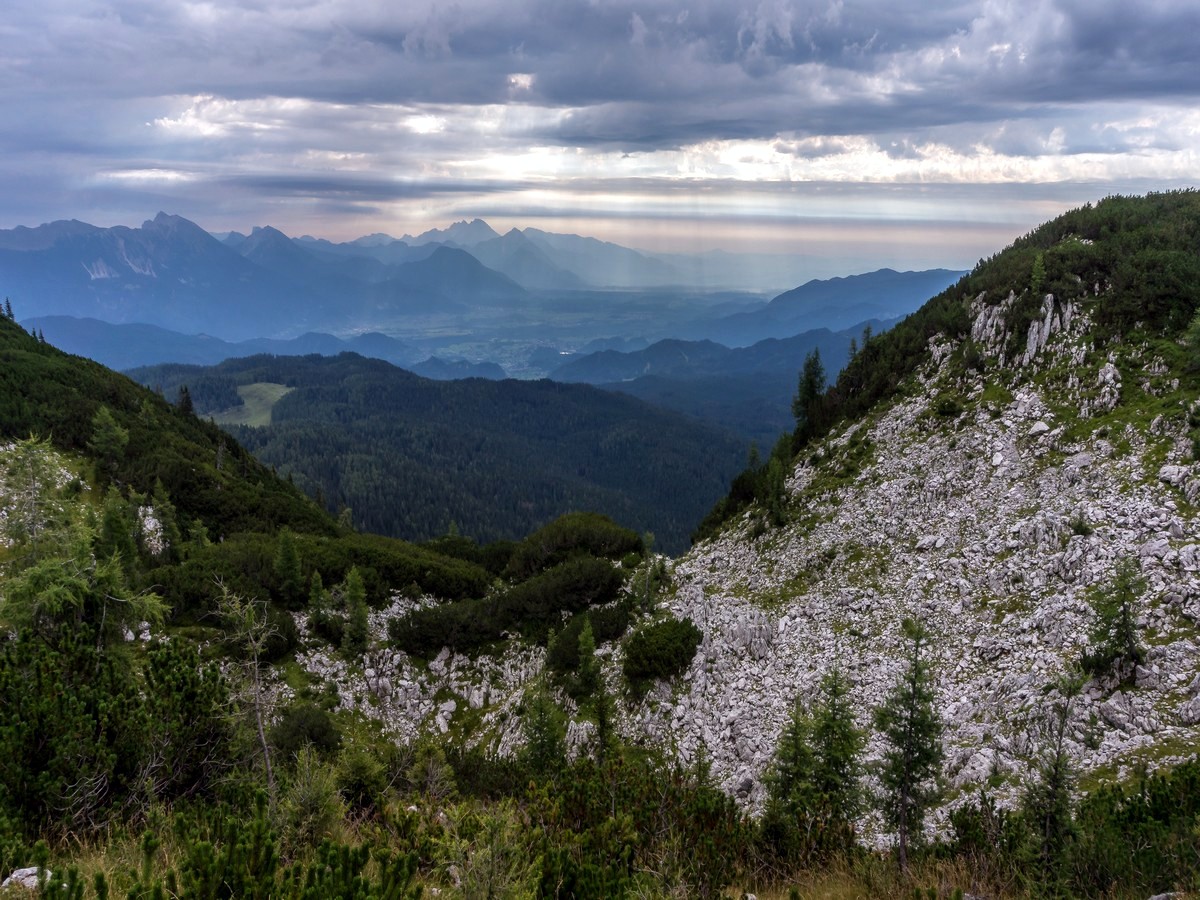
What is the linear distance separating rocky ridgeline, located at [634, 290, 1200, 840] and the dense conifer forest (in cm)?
185

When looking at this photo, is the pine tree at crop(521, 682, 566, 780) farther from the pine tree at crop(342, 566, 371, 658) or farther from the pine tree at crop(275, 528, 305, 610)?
the pine tree at crop(275, 528, 305, 610)

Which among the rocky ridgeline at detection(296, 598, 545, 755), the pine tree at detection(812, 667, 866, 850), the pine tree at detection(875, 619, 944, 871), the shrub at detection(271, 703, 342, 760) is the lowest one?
the rocky ridgeline at detection(296, 598, 545, 755)

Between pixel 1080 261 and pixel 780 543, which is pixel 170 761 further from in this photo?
pixel 1080 261

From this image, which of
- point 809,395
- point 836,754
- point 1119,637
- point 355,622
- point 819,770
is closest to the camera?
point 819,770

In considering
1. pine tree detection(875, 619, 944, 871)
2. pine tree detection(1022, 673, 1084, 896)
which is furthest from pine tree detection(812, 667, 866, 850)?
pine tree detection(1022, 673, 1084, 896)

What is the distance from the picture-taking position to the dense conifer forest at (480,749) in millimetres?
9172

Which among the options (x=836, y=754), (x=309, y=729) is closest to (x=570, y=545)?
(x=309, y=729)

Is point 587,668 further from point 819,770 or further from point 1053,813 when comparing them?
point 1053,813

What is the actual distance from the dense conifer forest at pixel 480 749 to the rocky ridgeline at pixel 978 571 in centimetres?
185

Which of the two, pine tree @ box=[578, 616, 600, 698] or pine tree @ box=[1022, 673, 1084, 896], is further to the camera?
pine tree @ box=[578, 616, 600, 698]

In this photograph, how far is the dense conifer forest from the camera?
9172mm

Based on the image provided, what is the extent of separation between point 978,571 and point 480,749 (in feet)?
96.1

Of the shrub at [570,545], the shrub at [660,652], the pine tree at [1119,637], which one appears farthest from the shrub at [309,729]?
the pine tree at [1119,637]

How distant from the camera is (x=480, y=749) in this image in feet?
119
